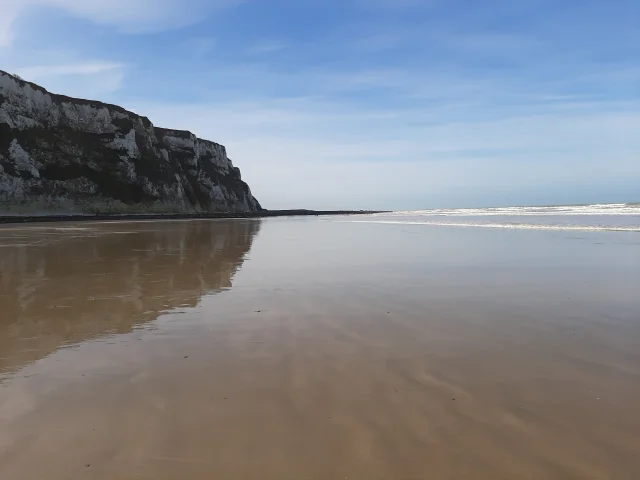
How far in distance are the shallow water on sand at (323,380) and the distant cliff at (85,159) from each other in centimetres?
5340

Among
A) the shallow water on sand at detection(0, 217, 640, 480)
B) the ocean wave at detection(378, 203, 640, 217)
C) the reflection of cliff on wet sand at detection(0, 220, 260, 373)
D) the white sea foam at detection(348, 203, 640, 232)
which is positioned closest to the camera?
the shallow water on sand at detection(0, 217, 640, 480)

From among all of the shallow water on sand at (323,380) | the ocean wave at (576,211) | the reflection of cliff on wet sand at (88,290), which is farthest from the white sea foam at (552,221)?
the reflection of cliff on wet sand at (88,290)

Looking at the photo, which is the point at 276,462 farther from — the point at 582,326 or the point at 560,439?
the point at 582,326

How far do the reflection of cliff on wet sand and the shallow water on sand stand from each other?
57 millimetres

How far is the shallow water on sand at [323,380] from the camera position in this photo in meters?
2.91

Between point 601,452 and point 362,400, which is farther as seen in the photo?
point 362,400

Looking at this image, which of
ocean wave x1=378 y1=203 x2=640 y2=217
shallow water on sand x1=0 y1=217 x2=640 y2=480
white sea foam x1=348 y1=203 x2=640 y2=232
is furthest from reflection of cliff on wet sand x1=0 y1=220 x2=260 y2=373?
ocean wave x1=378 y1=203 x2=640 y2=217

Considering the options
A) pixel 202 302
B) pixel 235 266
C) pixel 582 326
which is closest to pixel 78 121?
pixel 235 266

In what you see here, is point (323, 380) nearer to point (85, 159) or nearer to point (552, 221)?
point (552, 221)

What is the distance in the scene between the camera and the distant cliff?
5222 centimetres

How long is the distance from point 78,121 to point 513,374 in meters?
72.5

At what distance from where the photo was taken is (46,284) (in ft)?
30.2

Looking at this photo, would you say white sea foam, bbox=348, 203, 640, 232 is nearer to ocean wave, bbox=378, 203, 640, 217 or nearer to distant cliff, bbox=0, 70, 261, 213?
ocean wave, bbox=378, 203, 640, 217

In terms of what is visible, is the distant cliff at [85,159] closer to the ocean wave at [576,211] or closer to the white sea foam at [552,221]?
the white sea foam at [552,221]
